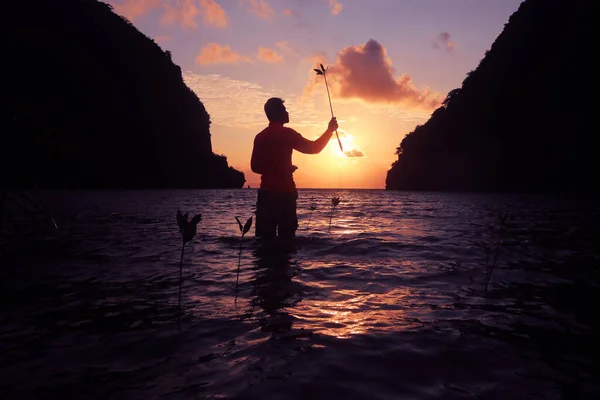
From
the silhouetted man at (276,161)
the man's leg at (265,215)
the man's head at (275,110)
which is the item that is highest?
the man's head at (275,110)

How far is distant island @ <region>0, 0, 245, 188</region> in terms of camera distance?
74.4 metres

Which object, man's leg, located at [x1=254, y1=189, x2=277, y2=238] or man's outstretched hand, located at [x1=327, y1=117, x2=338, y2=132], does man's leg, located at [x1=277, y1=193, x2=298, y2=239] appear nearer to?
man's leg, located at [x1=254, y1=189, x2=277, y2=238]

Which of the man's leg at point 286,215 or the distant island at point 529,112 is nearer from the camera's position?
the man's leg at point 286,215

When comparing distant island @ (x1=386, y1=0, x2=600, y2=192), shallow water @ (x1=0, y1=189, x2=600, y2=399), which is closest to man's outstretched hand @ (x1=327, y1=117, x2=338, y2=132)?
shallow water @ (x1=0, y1=189, x2=600, y2=399)

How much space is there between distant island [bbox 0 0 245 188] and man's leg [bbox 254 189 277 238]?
6744cm

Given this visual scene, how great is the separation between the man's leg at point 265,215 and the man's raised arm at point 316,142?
118 centimetres

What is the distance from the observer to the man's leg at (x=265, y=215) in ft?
24.8

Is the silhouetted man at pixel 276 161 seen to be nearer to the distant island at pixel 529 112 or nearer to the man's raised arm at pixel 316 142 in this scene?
the man's raised arm at pixel 316 142

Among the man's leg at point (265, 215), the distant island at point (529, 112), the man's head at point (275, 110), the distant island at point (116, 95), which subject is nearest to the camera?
the man's head at point (275, 110)

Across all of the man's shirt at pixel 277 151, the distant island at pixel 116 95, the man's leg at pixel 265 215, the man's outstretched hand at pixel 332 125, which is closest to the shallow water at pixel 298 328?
the man's leg at pixel 265 215

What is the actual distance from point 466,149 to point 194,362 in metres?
99.0

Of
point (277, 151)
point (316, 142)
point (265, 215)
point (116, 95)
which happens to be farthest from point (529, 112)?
point (116, 95)

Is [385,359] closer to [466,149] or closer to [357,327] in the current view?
[357,327]

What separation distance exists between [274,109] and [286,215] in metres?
2.19
